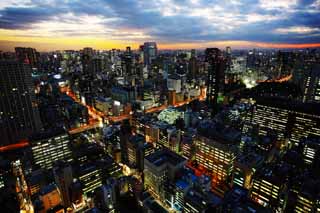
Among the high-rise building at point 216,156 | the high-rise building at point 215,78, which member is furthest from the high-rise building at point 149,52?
the high-rise building at point 216,156

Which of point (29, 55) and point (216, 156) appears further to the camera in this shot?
point (29, 55)

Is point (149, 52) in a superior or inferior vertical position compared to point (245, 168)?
superior

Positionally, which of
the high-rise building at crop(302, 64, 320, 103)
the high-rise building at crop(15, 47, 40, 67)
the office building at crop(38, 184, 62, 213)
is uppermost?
the high-rise building at crop(15, 47, 40, 67)

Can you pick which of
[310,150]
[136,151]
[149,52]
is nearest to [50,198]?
[136,151]

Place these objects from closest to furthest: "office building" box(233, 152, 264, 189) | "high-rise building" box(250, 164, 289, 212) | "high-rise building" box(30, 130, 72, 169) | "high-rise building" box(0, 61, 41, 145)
→ "high-rise building" box(250, 164, 289, 212), "office building" box(233, 152, 264, 189), "high-rise building" box(30, 130, 72, 169), "high-rise building" box(0, 61, 41, 145)

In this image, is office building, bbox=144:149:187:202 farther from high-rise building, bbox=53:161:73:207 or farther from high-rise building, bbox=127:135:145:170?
high-rise building, bbox=53:161:73:207

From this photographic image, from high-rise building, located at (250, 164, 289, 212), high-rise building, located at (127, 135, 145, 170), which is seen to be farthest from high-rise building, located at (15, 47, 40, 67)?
high-rise building, located at (250, 164, 289, 212)

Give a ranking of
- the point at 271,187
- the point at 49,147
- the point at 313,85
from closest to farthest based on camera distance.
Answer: the point at 271,187
the point at 49,147
the point at 313,85

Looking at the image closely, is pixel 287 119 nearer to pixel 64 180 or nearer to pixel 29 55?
pixel 64 180
